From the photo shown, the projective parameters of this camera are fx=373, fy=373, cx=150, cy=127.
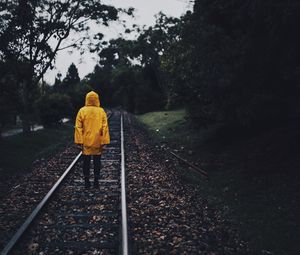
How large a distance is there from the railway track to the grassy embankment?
216cm

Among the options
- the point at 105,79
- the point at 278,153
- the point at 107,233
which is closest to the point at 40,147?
the point at 278,153

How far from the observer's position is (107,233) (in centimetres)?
612

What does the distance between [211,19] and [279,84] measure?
3143mm

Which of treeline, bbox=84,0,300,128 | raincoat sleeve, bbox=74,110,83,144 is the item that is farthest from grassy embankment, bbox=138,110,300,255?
raincoat sleeve, bbox=74,110,83,144

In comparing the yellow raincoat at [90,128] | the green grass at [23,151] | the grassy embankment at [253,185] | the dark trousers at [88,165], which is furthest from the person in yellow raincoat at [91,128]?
the green grass at [23,151]

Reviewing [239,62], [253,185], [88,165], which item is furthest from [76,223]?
[239,62]

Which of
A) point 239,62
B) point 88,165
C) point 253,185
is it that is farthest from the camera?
point 239,62

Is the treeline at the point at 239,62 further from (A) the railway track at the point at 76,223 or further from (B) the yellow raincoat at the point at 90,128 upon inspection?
(A) the railway track at the point at 76,223

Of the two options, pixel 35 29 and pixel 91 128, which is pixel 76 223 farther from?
pixel 35 29

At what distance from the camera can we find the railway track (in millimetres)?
5531

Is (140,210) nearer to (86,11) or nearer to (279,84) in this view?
(279,84)

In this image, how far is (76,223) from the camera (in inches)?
260

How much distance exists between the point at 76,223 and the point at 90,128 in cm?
264

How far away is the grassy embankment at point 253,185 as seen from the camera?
6477mm
